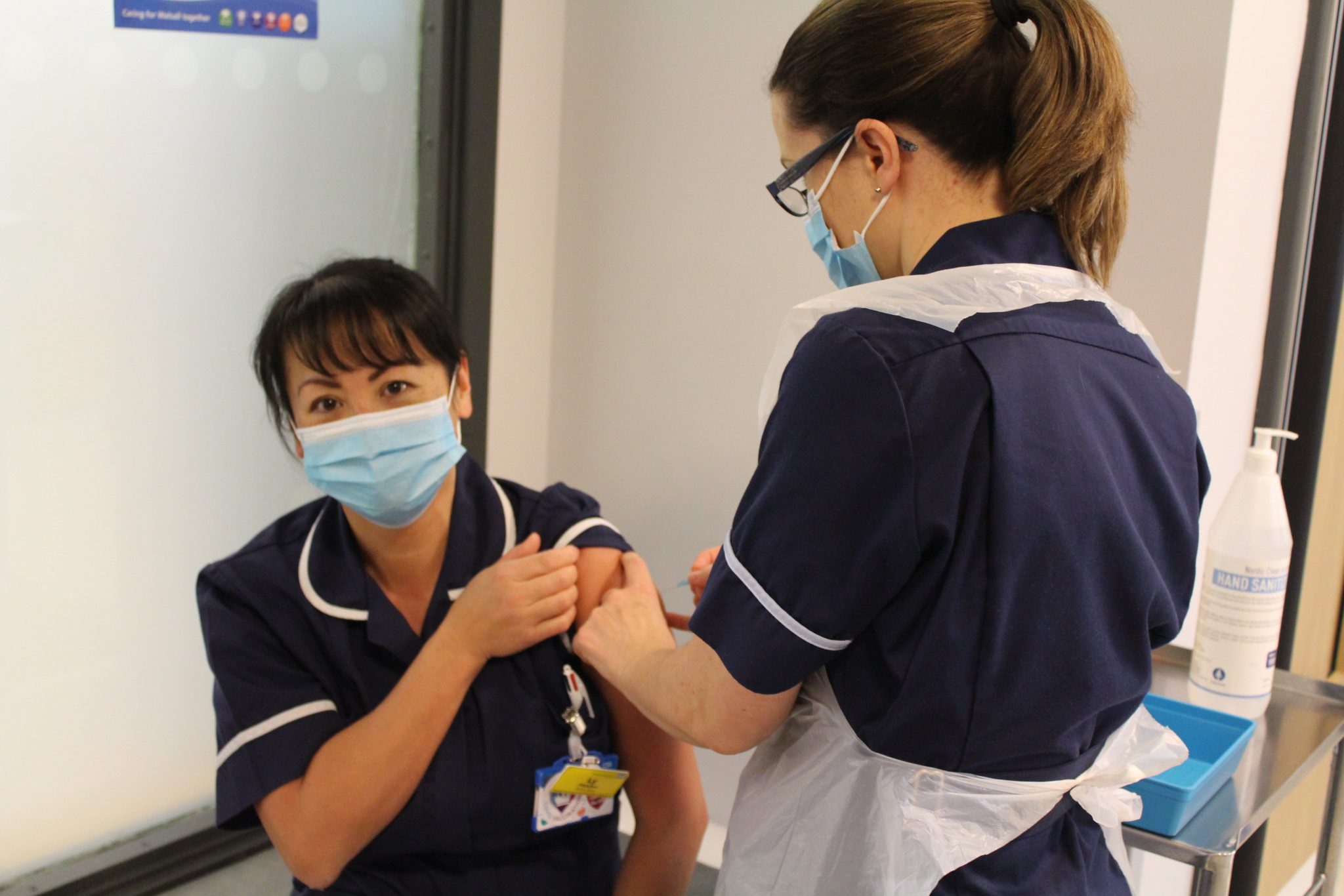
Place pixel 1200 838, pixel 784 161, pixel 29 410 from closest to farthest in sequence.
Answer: pixel 784 161 < pixel 1200 838 < pixel 29 410

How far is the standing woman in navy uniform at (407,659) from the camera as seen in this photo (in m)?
Result: 1.29

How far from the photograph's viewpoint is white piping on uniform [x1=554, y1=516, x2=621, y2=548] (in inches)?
57.7

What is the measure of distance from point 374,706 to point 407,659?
76mm

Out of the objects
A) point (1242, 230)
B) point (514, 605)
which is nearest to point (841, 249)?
point (514, 605)

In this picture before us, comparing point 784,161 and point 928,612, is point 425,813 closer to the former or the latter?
point 928,612

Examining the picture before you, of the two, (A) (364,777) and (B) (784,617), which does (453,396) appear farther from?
(B) (784,617)

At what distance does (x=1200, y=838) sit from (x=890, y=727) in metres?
0.53

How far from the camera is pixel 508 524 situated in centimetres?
150

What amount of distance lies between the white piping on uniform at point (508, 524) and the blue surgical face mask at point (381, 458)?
5.0 inches

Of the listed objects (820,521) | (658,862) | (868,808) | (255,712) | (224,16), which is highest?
(224,16)

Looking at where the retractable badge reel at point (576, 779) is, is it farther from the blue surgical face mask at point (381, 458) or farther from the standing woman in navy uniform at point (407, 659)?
the blue surgical face mask at point (381, 458)

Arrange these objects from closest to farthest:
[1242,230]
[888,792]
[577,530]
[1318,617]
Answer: [888,792]
[577,530]
[1242,230]
[1318,617]

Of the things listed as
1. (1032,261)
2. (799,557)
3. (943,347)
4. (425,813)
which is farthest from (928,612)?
(425,813)

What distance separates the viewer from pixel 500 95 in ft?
7.45
